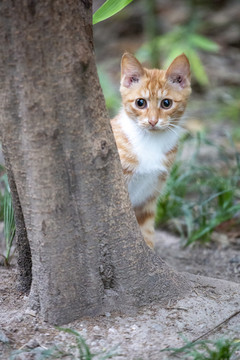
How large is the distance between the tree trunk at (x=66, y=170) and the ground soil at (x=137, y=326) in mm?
62

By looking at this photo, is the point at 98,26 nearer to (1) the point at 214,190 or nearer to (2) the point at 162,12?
(2) the point at 162,12

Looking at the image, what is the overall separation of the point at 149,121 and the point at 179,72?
0.41 metres

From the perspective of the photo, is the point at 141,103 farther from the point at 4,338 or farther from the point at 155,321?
the point at 4,338

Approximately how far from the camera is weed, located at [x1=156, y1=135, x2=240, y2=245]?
3631 millimetres

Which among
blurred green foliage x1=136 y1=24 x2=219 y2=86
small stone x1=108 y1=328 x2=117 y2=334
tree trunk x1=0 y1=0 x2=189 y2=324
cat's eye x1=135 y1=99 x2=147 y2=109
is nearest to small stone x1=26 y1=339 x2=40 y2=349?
tree trunk x1=0 y1=0 x2=189 y2=324

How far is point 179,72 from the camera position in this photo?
10.3 feet

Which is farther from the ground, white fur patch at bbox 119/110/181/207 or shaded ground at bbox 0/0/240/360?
white fur patch at bbox 119/110/181/207

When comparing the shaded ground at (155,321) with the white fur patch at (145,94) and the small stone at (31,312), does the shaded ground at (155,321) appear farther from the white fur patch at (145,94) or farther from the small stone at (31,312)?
the white fur patch at (145,94)

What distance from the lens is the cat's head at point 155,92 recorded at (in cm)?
305

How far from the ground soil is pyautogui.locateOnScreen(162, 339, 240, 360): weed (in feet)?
0.18

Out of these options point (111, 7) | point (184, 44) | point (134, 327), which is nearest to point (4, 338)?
point (134, 327)

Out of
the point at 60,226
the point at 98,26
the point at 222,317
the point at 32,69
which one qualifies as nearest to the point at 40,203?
the point at 60,226

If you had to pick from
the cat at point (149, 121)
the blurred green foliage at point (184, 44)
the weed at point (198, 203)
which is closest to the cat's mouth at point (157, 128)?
the cat at point (149, 121)

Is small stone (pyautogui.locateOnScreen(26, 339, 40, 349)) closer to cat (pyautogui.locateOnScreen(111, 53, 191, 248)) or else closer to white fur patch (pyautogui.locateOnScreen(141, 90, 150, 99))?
cat (pyautogui.locateOnScreen(111, 53, 191, 248))
